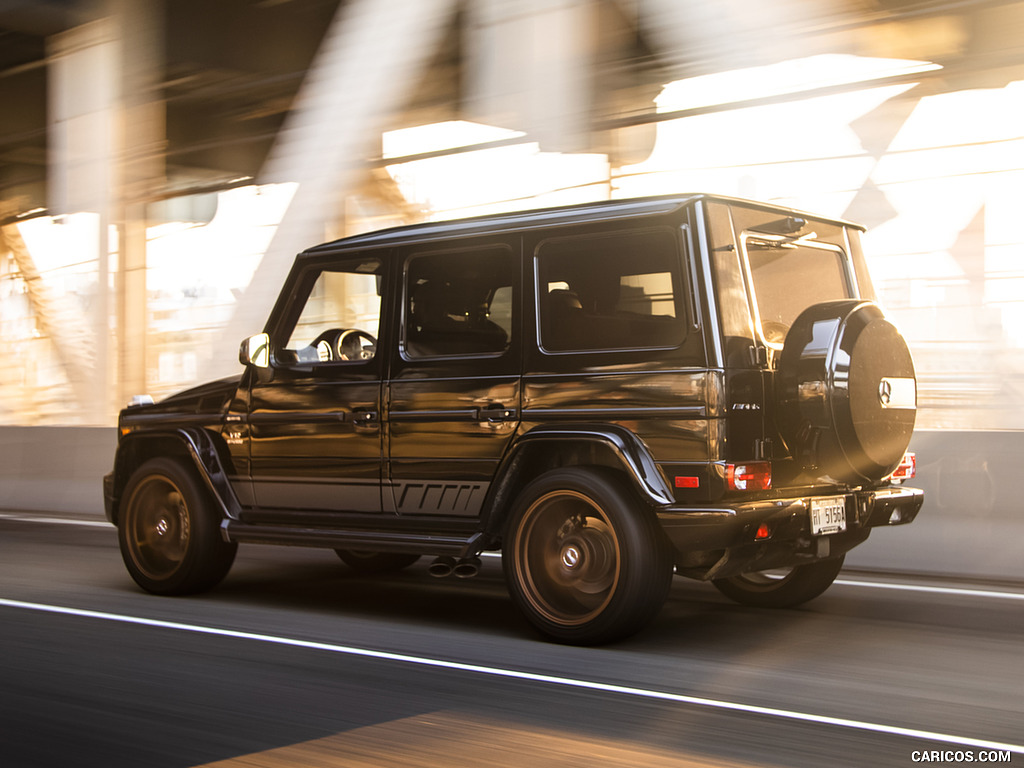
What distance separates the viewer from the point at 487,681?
507 centimetres

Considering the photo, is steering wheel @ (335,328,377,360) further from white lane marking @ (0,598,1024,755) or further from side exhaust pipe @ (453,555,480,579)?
white lane marking @ (0,598,1024,755)

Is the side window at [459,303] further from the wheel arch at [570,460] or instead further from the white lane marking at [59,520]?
the white lane marking at [59,520]

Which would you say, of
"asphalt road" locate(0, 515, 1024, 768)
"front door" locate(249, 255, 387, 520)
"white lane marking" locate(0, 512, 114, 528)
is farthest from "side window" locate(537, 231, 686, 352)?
"white lane marking" locate(0, 512, 114, 528)

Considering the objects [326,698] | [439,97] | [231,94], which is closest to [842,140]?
[439,97]

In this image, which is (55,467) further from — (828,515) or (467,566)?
(828,515)

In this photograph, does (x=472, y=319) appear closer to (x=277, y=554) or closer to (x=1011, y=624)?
(x=1011, y=624)

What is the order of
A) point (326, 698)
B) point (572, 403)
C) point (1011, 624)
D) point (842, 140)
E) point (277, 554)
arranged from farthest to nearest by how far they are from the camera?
point (842, 140) → point (277, 554) → point (1011, 624) → point (572, 403) → point (326, 698)

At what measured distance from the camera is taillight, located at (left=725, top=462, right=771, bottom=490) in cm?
530

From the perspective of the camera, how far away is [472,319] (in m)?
6.33

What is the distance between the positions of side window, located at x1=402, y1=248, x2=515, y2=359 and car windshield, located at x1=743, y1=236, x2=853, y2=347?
125 cm

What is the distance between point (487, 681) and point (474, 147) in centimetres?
918

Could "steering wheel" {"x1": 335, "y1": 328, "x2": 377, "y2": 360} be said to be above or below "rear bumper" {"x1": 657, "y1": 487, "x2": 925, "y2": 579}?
above

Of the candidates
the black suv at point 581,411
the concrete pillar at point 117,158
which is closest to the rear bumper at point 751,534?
the black suv at point 581,411

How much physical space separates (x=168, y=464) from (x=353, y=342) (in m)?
1.49
